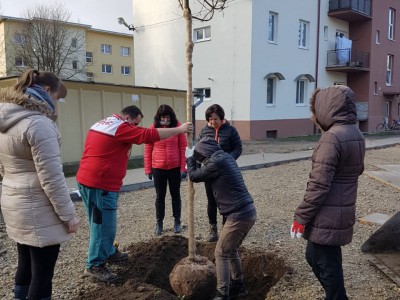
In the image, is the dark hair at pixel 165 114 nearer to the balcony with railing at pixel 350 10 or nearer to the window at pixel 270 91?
the window at pixel 270 91

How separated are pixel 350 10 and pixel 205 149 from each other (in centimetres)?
2203

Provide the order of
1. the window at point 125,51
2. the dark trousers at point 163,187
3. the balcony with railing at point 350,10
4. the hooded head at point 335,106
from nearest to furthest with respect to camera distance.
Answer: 1. the hooded head at point 335,106
2. the dark trousers at point 163,187
3. the balcony with railing at point 350,10
4. the window at point 125,51

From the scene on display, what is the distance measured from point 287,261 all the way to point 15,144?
9.81 feet

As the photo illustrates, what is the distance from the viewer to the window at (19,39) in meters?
27.5

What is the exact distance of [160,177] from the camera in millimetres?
5309

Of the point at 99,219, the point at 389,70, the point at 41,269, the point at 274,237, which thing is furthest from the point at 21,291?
the point at 389,70

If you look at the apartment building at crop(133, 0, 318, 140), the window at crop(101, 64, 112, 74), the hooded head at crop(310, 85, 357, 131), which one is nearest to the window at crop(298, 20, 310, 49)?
the apartment building at crop(133, 0, 318, 140)

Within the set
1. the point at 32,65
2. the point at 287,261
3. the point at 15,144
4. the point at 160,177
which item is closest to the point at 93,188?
the point at 15,144

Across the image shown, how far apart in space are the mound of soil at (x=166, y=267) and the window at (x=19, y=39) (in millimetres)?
27139

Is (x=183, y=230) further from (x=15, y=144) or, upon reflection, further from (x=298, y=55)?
(x=298, y=55)

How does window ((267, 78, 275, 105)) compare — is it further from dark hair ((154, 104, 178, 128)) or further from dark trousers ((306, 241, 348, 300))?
dark trousers ((306, 241, 348, 300))

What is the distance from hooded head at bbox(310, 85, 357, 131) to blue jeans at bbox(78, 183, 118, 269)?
2.01 meters

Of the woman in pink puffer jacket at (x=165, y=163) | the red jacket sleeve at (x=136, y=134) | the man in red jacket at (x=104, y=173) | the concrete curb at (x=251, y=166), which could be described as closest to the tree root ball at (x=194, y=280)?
the man in red jacket at (x=104, y=173)

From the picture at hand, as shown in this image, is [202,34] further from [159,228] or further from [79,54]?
Answer: [79,54]
